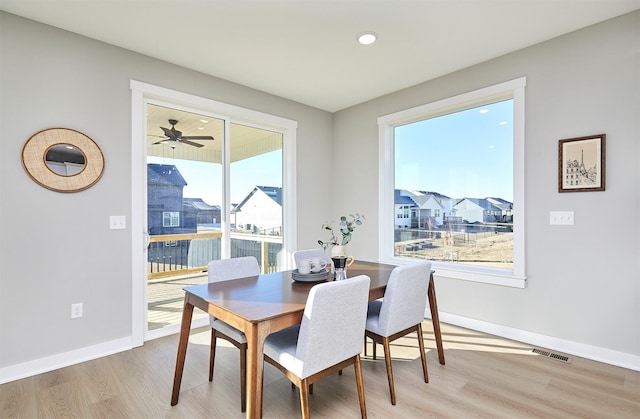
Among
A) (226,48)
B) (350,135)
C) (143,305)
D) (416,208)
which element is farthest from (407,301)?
(350,135)

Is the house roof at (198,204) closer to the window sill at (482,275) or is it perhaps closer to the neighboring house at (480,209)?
the window sill at (482,275)

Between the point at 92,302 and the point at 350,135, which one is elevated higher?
the point at 350,135

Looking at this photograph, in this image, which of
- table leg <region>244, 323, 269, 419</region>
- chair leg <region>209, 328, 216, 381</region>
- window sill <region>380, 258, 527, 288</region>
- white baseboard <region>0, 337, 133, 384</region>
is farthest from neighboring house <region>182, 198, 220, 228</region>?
window sill <region>380, 258, 527, 288</region>

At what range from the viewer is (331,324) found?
5.39ft

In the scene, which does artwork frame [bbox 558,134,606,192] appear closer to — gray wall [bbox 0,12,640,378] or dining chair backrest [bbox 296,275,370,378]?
gray wall [bbox 0,12,640,378]

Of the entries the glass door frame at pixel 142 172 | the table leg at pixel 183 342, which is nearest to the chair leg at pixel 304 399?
the table leg at pixel 183 342

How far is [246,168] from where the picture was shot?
3.93 metres

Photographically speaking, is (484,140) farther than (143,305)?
Yes

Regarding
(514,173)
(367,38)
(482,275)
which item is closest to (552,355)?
(482,275)

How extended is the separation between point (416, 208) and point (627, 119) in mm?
2018

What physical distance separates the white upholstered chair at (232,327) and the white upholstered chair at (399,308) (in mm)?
850

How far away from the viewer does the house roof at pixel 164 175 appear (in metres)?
3.13

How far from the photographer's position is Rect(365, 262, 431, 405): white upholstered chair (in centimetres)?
204

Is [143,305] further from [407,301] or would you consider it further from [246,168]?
[407,301]
